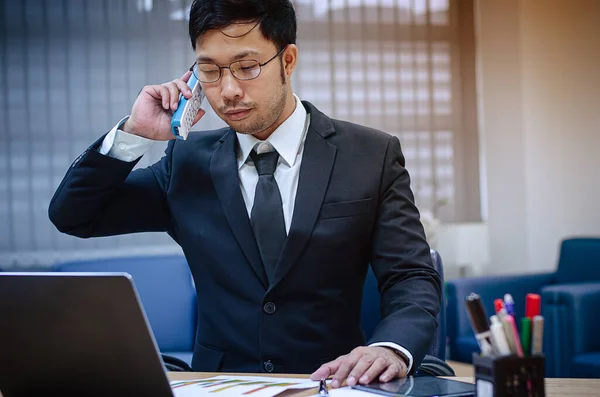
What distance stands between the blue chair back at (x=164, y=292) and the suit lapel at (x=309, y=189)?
6.68ft

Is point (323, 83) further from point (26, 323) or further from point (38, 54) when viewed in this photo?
point (26, 323)

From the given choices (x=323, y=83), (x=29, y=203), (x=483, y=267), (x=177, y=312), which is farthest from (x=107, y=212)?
(x=483, y=267)

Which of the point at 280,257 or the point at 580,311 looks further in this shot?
the point at 580,311

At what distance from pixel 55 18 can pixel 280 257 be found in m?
3.83

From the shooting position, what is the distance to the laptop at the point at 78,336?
946 millimetres

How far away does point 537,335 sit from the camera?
894 mm

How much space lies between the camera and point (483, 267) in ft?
18.0

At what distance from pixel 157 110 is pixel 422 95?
12.8 feet

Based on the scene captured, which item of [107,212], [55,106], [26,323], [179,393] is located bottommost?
[179,393]

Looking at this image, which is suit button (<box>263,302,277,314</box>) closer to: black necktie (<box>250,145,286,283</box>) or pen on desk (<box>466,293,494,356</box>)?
black necktie (<box>250,145,286,283</box>)

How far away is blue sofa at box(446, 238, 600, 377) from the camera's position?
12.2ft

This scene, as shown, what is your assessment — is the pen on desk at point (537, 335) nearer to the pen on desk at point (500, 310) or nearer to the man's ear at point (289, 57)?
the pen on desk at point (500, 310)

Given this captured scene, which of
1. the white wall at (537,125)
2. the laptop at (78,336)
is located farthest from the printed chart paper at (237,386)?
the white wall at (537,125)

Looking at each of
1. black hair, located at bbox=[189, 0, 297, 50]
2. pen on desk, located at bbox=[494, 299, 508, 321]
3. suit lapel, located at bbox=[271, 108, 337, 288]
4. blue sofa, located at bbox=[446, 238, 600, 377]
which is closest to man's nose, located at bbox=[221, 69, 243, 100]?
black hair, located at bbox=[189, 0, 297, 50]
